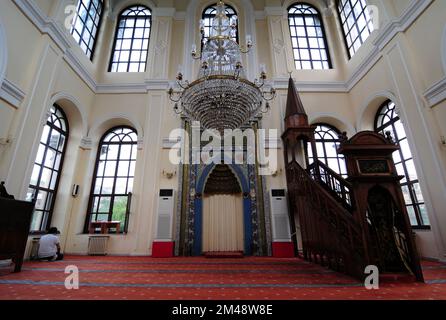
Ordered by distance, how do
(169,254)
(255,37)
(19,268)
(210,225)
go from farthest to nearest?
1. (255,37)
2. (210,225)
3. (169,254)
4. (19,268)

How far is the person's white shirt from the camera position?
4.29 m

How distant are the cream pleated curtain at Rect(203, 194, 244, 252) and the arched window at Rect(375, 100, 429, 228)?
3663mm

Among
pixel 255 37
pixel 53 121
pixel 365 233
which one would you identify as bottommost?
pixel 365 233

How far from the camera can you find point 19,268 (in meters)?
3.10

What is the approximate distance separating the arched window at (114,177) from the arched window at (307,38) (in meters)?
5.74

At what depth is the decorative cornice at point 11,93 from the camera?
12.2ft

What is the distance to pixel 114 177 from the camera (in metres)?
6.20

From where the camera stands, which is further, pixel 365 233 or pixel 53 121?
pixel 53 121

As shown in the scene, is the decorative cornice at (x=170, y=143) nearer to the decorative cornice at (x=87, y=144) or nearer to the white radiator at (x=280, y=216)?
the decorative cornice at (x=87, y=144)

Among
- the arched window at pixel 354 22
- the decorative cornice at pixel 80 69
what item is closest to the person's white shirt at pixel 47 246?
the decorative cornice at pixel 80 69

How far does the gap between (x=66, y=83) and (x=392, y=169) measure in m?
6.69

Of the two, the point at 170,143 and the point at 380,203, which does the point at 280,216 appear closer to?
the point at 380,203
